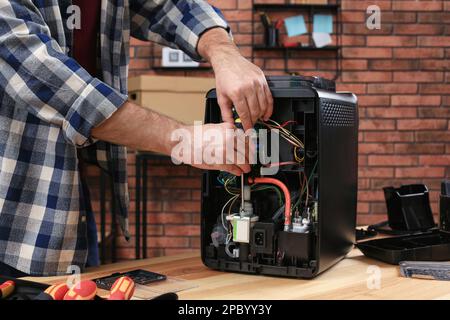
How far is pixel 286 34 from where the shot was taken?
3383 mm

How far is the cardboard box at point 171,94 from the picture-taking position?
2.68m

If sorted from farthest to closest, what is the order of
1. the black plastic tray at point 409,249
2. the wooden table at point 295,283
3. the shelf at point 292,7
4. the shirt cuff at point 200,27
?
the shelf at point 292,7 < the shirt cuff at point 200,27 < the black plastic tray at point 409,249 < the wooden table at point 295,283

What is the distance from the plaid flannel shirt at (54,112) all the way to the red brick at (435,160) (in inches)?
101

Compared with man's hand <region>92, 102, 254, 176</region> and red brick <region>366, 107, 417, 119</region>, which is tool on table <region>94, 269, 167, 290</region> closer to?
man's hand <region>92, 102, 254, 176</region>

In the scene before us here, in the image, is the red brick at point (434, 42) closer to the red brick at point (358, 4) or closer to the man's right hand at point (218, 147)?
the red brick at point (358, 4)

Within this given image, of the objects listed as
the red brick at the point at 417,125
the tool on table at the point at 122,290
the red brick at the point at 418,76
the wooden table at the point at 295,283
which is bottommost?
the wooden table at the point at 295,283

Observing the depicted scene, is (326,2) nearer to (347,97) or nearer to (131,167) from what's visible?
(131,167)

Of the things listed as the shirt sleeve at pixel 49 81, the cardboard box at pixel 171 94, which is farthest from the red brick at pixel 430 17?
the shirt sleeve at pixel 49 81

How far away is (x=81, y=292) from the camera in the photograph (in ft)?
2.11

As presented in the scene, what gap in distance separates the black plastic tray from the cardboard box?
1.67 m

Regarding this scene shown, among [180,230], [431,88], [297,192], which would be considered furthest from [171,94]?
[297,192]
